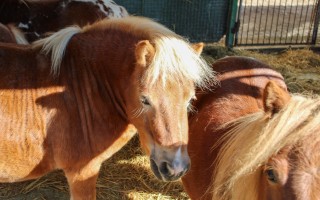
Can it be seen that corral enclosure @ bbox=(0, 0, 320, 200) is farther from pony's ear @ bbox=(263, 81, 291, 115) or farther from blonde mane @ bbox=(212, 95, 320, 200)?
pony's ear @ bbox=(263, 81, 291, 115)

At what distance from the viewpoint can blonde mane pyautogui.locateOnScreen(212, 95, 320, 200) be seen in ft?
5.35

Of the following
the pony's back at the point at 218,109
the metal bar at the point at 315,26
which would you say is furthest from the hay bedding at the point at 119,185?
the metal bar at the point at 315,26

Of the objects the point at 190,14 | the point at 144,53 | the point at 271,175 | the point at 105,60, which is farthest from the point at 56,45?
the point at 190,14

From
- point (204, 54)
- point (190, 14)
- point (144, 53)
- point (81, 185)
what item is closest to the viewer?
point (144, 53)

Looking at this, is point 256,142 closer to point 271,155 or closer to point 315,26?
point 271,155

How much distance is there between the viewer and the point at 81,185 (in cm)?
271

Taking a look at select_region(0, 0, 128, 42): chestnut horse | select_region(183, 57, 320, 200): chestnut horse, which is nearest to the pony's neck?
select_region(183, 57, 320, 200): chestnut horse

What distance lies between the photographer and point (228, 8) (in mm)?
6496

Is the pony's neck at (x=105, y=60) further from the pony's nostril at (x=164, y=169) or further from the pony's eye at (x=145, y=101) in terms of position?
the pony's nostril at (x=164, y=169)

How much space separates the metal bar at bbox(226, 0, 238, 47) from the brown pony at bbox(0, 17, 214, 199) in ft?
13.3

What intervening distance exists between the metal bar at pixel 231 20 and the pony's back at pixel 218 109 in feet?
12.0

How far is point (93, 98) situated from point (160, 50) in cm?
63

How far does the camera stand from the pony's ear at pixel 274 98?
1.68 metres

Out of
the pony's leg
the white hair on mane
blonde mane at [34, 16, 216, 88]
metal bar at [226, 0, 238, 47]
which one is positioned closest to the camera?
blonde mane at [34, 16, 216, 88]
